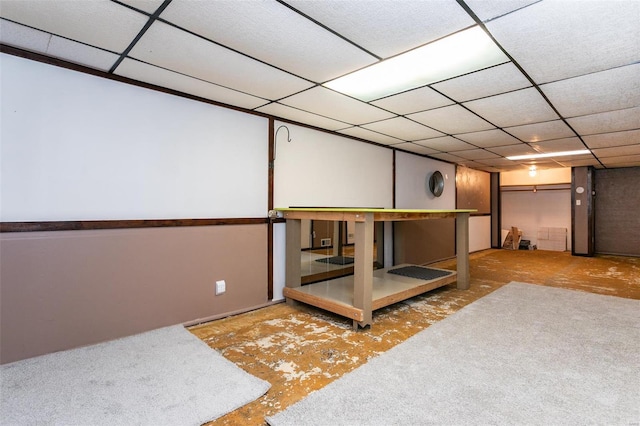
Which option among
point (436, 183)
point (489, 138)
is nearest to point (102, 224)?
point (489, 138)

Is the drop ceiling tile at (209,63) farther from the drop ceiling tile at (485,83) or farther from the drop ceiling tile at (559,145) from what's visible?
the drop ceiling tile at (559,145)

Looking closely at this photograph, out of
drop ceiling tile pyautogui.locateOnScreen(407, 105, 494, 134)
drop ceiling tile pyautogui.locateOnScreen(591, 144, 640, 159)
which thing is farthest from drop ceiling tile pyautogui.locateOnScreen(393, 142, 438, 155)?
drop ceiling tile pyautogui.locateOnScreen(591, 144, 640, 159)

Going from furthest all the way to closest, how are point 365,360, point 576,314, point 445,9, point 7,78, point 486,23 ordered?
point 576,314 < point 365,360 < point 7,78 < point 486,23 < point 445,9

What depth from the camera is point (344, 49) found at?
2.28 meters

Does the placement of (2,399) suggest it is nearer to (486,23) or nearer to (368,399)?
(368,399)

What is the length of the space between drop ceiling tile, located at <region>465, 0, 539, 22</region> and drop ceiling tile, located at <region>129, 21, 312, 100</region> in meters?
1.44

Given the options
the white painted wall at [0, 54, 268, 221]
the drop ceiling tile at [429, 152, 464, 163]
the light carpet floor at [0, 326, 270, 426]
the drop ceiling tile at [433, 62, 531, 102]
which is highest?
the drop ceiling tile at [429, 152, 464, 163]

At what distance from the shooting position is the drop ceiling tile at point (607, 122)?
3.56 metres

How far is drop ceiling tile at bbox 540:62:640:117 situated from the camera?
2.61m

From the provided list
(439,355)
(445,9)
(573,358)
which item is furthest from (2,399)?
(573,358)

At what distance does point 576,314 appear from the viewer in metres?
3.49

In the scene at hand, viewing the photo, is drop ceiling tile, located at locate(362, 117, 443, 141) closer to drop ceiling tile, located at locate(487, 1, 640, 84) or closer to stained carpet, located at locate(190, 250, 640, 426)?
drop ceiling tile, located at locate(487, 1, 640, 84)

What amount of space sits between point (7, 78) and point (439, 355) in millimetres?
3697

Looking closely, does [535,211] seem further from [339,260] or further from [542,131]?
[339,260]
